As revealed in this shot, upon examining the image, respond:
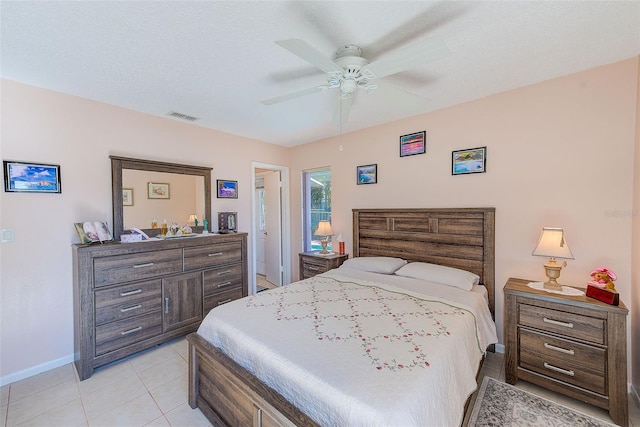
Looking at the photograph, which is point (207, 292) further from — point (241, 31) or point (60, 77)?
point (241, 31)

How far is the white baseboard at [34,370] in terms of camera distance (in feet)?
7.26

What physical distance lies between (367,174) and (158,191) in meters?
2.66

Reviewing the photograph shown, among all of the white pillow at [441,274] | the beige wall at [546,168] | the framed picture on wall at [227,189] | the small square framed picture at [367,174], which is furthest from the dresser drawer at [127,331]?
the beige wall at [546,168]

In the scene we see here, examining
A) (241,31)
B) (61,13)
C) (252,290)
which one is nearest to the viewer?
(61,13)

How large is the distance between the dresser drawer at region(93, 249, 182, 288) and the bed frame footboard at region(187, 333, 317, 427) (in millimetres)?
1106

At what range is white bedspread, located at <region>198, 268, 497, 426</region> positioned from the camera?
113 centimetres

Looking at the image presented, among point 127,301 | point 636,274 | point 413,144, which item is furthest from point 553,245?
point 127,301

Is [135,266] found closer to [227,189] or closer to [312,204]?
[227,189]

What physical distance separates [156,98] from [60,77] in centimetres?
69

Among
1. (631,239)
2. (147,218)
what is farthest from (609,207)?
(147,218)

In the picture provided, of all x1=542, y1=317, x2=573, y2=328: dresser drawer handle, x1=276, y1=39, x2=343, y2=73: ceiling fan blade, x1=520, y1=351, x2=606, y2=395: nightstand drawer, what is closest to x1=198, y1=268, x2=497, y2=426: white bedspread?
x1=520, y1=351, x2=606, y2=395: nightstand drawer

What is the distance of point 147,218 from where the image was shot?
3031mm

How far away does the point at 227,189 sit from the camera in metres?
3.83

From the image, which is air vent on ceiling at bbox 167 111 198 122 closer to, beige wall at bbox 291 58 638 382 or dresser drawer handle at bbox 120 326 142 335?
dresser drawer handle at bbox 120 326 142 335
